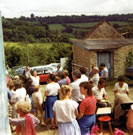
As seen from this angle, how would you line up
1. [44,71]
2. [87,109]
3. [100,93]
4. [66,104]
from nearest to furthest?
1. [66,104]
2. [87,109]
3. [100,93]
4. [44,71]

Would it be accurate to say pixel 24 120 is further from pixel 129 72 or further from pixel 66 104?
pixel 129 72

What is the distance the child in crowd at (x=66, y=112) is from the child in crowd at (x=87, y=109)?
194mm

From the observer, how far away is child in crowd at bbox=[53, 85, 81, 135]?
412cm

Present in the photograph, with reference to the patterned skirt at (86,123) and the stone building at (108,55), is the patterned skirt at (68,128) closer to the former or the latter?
the patterned skirt at (86,123)

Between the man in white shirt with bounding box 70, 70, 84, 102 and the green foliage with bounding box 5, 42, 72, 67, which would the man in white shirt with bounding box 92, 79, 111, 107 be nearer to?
the man in white shirt with bounding box 70, 70, 84, 102

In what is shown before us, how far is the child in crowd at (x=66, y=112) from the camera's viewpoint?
4125 millimetres

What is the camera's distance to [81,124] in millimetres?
4535

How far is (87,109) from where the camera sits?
4.34 metres

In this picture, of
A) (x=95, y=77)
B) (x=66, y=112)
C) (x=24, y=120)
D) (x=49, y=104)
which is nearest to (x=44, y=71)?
(x=95, y=77)

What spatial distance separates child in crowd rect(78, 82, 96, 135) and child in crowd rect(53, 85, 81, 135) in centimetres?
19

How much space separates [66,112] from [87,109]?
0.46 meters

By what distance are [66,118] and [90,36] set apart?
1677cm

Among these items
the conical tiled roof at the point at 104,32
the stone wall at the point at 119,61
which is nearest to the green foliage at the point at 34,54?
the conical tiled roof at the point at 104,32

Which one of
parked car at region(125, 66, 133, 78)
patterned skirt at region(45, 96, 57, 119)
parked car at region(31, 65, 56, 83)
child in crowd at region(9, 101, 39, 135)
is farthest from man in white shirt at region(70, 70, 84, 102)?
parked car at region(125, 66, 133, 78)
